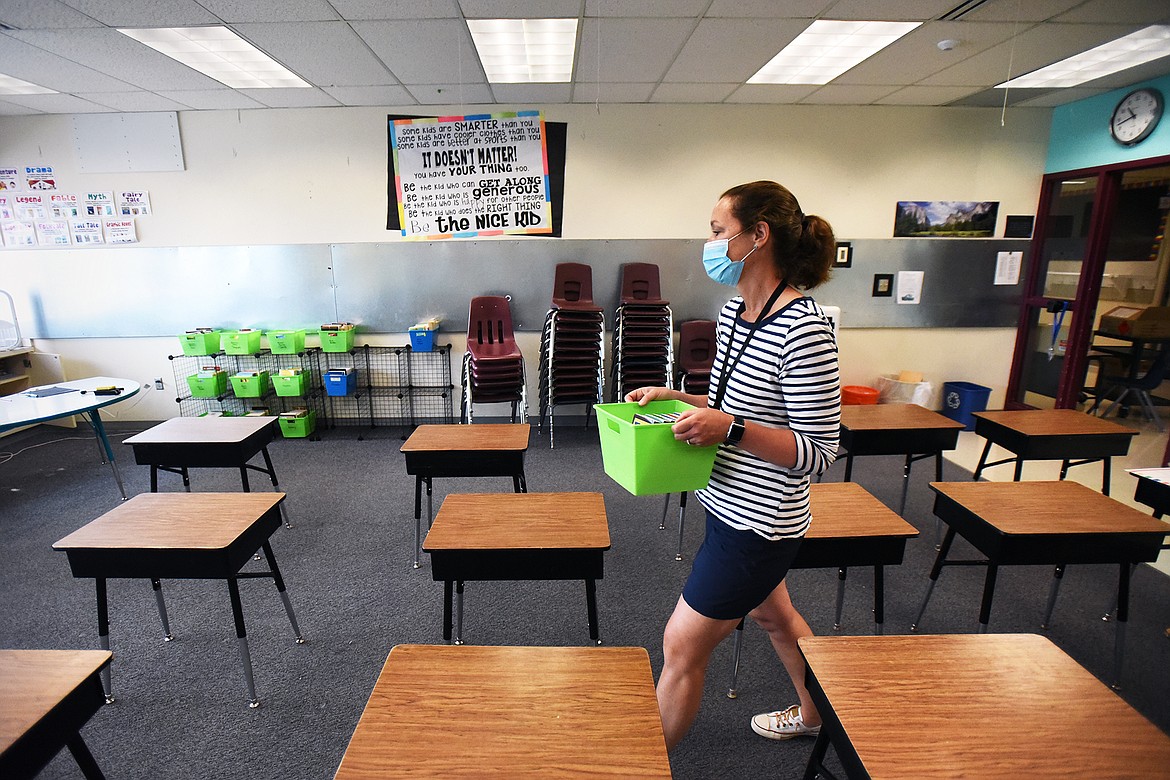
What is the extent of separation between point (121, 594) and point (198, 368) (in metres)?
3.08

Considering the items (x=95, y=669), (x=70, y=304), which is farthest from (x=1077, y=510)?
(x=70, y=304)

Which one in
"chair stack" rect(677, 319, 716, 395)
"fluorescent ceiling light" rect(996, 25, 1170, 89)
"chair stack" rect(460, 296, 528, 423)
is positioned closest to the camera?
"fluorescent ceiling light" rect(996, 25, 1170, 89)

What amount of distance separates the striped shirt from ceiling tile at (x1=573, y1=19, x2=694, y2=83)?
8.16 ft

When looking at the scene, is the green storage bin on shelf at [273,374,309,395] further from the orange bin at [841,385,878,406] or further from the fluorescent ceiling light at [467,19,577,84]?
the orange bin at [841,385,878,406]

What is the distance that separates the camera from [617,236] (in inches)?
190

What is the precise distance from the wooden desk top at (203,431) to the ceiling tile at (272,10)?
215 centimetres

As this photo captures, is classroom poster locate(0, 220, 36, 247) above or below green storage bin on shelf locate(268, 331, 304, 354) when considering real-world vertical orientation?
above

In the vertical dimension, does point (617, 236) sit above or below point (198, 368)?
above

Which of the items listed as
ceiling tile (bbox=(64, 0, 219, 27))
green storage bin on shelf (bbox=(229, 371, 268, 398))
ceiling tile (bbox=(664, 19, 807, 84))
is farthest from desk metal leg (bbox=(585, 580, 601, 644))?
green storage bin on shelf (bbox=(229, 371, 268, 398))

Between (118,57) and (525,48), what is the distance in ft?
8.43

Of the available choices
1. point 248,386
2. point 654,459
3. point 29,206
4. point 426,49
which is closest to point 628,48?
point 426,49

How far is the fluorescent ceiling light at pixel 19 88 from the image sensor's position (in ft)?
12.3

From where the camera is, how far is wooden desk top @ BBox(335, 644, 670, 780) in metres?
0.84

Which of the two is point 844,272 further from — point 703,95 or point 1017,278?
point 703,95
